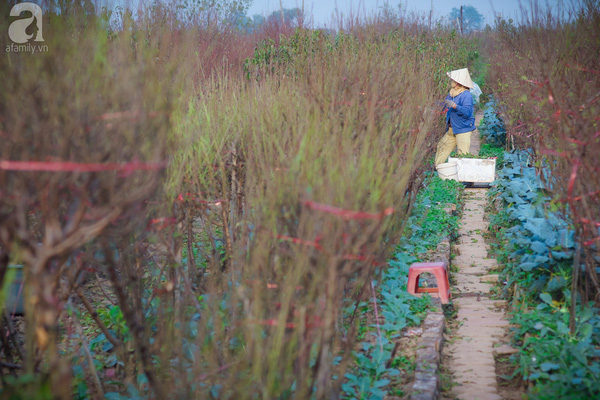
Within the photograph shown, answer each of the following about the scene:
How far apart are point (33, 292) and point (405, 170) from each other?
215 centimetres

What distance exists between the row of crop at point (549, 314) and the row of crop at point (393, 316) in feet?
2.46

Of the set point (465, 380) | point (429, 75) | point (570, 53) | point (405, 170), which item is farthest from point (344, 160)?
point (429, 75)

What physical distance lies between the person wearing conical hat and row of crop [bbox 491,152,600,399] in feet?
13.7

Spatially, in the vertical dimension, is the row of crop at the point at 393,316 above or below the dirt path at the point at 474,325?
above

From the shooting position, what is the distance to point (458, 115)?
10.4 meters

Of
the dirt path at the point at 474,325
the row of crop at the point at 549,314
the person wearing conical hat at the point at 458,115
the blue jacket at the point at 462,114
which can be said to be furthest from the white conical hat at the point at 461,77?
the row of crop at the point at 549,314

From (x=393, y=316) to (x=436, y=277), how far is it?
736mm

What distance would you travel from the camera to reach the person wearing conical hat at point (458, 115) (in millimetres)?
10102

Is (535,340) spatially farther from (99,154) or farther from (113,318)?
(99,154)

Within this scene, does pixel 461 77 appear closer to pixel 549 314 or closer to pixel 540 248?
pixel 540 248
